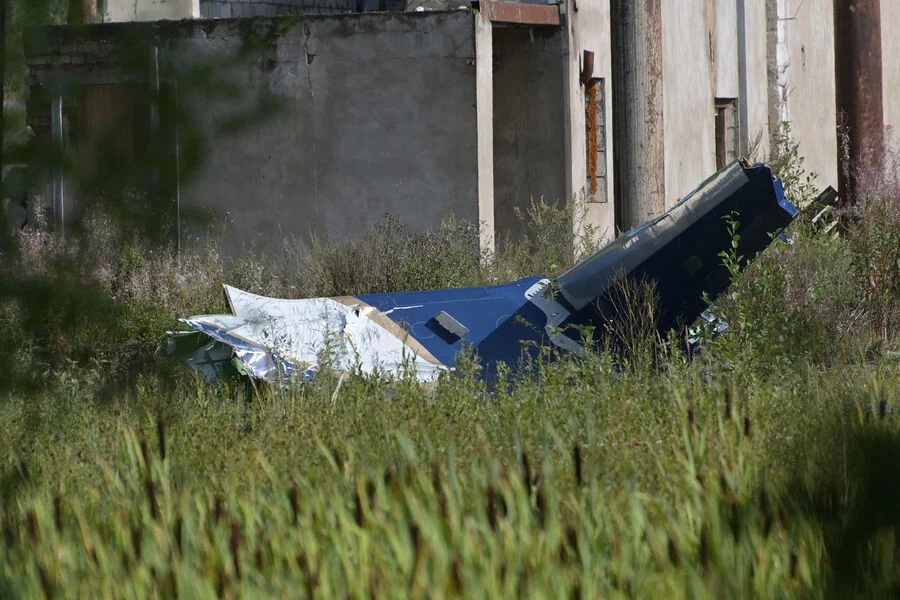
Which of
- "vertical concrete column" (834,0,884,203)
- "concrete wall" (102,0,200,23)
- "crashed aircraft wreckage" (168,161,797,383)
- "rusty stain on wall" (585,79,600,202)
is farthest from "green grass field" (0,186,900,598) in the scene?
"concrete wall" (102,0,200,23)

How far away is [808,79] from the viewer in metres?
16.6

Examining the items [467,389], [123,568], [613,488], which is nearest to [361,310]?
[467,389]

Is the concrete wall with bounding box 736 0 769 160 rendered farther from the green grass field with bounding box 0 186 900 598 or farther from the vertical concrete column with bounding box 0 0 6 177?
the vertical concrete column with bounding box 0 0 6 177

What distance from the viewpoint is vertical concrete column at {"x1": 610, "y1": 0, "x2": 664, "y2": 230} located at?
8.97 m

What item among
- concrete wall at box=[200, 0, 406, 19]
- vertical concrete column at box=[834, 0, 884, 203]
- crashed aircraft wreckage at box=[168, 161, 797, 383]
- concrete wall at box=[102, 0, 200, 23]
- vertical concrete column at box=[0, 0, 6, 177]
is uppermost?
concrete wall at box=[200, 0, 406, 19]

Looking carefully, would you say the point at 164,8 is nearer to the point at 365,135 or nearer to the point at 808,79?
the point at 365,135

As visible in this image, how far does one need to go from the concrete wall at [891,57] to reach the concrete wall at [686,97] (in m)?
5.82

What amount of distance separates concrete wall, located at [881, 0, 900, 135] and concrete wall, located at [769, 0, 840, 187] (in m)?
1.65

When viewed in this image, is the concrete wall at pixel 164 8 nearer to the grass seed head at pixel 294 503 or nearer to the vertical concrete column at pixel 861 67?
the vertical concrete column at pixel 861 67

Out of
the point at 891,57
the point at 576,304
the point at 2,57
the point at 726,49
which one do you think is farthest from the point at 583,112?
the point at 891,57

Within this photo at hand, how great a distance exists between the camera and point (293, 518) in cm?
284

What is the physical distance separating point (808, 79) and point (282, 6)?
7312mm

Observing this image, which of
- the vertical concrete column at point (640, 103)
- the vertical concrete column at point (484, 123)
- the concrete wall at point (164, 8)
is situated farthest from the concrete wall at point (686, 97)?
→ the concrete wall at point (164, 8)

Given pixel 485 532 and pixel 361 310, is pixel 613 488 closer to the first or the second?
pixel 485 532
